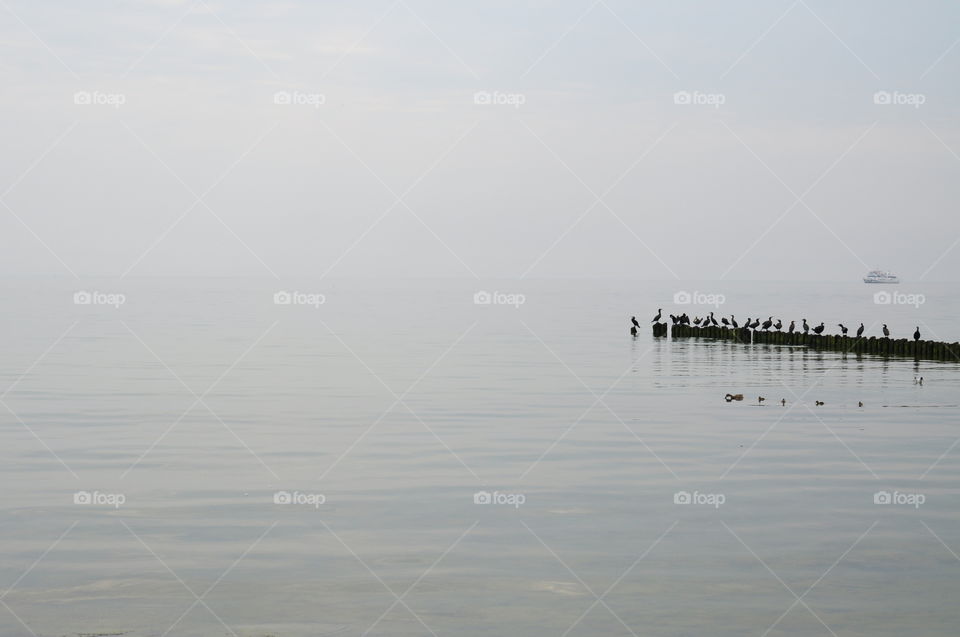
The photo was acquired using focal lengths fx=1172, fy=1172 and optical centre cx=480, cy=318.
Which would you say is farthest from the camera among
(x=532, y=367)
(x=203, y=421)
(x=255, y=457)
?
(x=532, y=367)

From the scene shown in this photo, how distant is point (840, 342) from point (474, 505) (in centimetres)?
4748

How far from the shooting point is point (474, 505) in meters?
19.6

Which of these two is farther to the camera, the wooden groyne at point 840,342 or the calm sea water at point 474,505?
the wooden groyne at point 840,342

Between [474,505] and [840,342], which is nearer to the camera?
[474,505]

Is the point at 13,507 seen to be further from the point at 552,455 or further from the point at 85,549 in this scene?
the point at 552,455

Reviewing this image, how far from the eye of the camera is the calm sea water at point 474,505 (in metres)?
13.9

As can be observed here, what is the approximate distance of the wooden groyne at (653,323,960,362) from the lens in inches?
2157

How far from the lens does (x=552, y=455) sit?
24891 millimetres

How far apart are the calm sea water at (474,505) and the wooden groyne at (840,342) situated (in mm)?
13393

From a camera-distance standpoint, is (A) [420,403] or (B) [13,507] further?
(A) [420,403]

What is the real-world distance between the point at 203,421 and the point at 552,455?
10054 millimetres

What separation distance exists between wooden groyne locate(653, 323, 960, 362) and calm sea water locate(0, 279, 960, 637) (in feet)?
43.9

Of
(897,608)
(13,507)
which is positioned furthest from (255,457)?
(897,608)

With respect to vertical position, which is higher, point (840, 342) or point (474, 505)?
point (840, 342)
